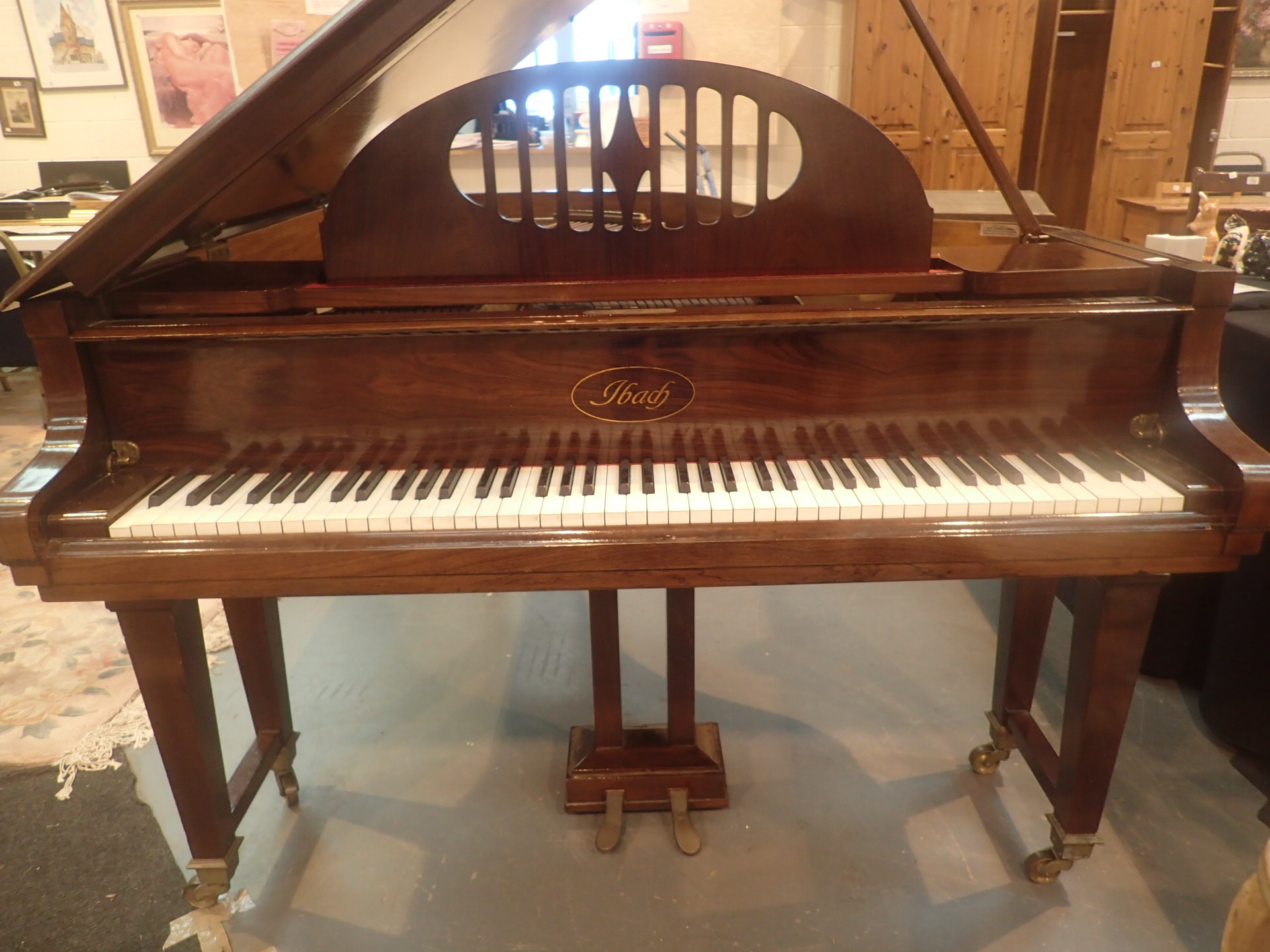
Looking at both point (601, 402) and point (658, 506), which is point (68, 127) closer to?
point (601, 402)

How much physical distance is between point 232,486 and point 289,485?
0.31 feet

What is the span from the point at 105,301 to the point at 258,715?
3.33ft

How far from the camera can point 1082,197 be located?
607 centimetres

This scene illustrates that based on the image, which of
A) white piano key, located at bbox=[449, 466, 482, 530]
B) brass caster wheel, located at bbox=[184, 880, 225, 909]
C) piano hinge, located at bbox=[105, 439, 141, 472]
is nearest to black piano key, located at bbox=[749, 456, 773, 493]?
white piano key, located at bbox=[449, 466, 482, 530]

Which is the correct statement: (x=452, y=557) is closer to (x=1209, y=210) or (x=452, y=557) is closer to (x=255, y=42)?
(x=1209, y=210)

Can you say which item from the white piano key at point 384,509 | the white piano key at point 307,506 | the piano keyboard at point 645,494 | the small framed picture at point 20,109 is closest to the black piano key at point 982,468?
the piano keyboard at point 645,494

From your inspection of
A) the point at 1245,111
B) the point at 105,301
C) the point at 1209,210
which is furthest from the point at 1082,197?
the point at 105,301

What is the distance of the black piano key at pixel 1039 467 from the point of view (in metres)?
1.33

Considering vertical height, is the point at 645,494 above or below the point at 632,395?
below

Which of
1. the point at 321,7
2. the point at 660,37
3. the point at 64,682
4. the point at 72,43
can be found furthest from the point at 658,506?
the point at 72,43

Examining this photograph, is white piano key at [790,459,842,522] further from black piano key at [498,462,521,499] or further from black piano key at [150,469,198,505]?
black piano key at [150,469,198,505]

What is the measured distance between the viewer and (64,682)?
2.53 m

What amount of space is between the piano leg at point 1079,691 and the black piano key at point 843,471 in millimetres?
457

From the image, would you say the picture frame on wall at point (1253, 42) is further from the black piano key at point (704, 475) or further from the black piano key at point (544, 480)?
the black piano key at point (544, 480)
